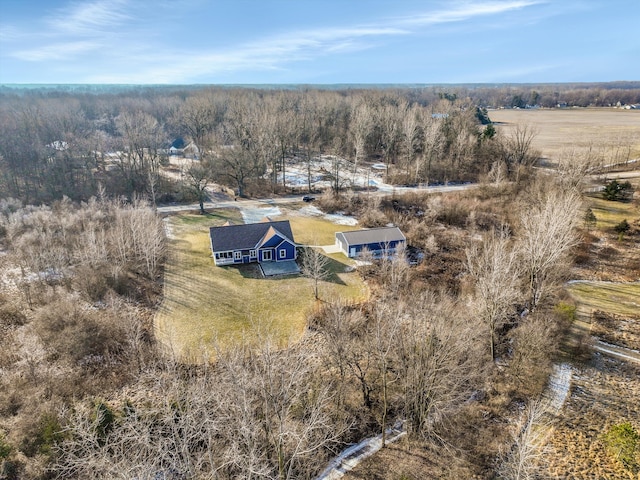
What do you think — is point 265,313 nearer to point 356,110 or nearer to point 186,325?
point 186,325

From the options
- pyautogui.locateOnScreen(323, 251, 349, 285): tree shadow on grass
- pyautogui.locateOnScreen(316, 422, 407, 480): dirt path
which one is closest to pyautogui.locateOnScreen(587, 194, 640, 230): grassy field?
pyautogui.locateOnScreen(323, 251, 349, 285): tree shadow on grass

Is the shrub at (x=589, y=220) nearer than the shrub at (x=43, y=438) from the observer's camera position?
No

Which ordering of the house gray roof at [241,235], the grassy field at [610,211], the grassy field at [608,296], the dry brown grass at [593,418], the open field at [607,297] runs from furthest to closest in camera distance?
the grassy field at [610,211]
the house gray roof at [241,235]
the grassy field at [608,296]
the open field at [607,297]
the dry brown grass at [593,418]

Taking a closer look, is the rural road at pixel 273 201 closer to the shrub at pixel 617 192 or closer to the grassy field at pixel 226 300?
the grassy field at pixel 226 300

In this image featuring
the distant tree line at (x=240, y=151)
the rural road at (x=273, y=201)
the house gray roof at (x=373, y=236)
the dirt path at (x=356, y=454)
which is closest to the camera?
the dirt path at (x=356, y=454)

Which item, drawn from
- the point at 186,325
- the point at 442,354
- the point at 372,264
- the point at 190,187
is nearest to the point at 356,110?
the point at 190,187

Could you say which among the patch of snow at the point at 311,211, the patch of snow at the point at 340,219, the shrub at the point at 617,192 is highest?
the shrub at the point at 617,192

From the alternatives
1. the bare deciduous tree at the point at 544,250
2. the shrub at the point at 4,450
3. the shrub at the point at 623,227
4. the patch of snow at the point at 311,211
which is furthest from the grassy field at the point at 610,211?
the shrub at the point at 4,450
